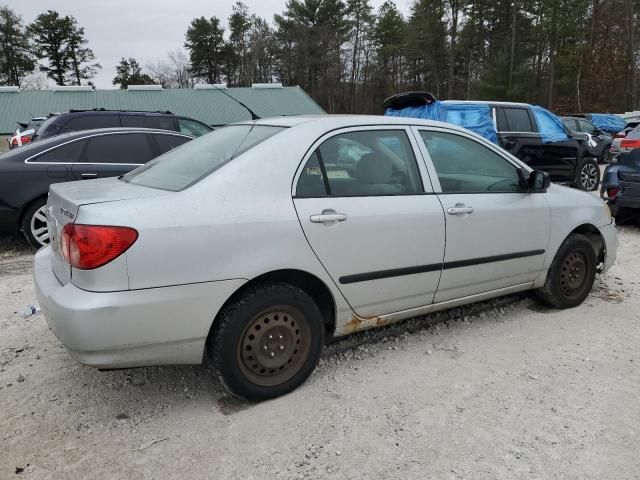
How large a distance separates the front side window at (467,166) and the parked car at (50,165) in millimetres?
4317

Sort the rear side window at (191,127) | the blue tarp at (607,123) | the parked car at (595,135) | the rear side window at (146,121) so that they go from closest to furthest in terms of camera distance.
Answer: the rear side window at (146,121), the rear side window at (191,127), the parked car at (595,135), the blue tarp at (607,123)

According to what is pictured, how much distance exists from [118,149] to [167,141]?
2.31ft

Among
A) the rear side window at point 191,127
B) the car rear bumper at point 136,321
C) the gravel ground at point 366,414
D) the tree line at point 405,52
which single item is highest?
the tree line at point 405,52

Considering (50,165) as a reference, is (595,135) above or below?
above

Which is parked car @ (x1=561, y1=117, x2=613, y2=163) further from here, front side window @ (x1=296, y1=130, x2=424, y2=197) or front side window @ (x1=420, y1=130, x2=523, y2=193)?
front side window @ (x1=296, y1=130, x2=424, y2=197)

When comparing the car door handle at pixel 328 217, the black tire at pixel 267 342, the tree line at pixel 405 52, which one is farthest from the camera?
the tree line at pixel 405 52

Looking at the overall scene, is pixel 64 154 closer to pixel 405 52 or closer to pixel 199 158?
pixel 199 158

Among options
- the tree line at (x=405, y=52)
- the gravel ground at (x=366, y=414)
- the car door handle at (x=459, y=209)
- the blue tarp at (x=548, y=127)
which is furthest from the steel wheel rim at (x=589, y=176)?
the tree line at (x=405, y=52)

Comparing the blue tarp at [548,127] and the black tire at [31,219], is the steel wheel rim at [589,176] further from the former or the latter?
the black tire at [31,219]

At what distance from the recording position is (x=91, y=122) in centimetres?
845

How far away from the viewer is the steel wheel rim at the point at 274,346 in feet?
8.96

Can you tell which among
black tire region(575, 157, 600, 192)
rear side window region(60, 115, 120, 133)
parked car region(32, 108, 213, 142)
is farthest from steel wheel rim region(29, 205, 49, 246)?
black tire region(575, 157, 600, 192)

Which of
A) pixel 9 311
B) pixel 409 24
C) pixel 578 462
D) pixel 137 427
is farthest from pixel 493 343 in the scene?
pixel 409 24

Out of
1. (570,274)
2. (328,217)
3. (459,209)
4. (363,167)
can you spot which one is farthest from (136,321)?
(570,274)
